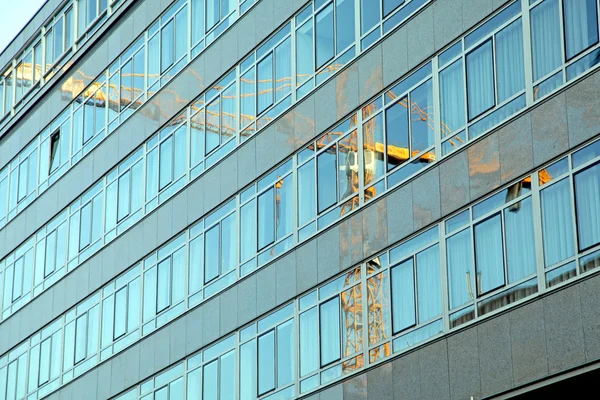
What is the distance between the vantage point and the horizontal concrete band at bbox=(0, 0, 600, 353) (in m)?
22.1

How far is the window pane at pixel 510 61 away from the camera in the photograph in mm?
23203

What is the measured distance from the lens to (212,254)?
32.2 meters

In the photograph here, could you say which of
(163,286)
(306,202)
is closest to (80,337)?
(163,286)

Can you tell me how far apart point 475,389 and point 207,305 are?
10549 millimetres

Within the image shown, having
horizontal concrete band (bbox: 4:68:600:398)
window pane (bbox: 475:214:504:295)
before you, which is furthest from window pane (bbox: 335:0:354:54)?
window pane (bbox: 475:214:504:295)

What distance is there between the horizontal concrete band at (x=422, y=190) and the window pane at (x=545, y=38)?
743 millimetres

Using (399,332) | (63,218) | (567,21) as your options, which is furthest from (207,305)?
(567,21)

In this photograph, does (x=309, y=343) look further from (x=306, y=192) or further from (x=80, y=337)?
(x=80, y=337)

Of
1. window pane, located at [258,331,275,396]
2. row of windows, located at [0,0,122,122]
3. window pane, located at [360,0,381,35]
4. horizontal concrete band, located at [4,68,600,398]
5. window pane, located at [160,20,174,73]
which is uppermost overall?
row of windows, located at [0,0,122,122]

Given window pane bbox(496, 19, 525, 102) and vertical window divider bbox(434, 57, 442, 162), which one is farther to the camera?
vertical window divider bbox(434, 57, 442, 162)

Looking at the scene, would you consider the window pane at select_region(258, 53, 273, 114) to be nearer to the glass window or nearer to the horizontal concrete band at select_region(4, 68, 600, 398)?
the horizontal concrete band at select_region(4, 68, 600, 398)

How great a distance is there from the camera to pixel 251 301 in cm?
3009

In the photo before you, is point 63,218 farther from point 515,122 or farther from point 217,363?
point 515,122

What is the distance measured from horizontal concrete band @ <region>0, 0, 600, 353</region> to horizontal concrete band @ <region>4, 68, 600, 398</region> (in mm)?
19
